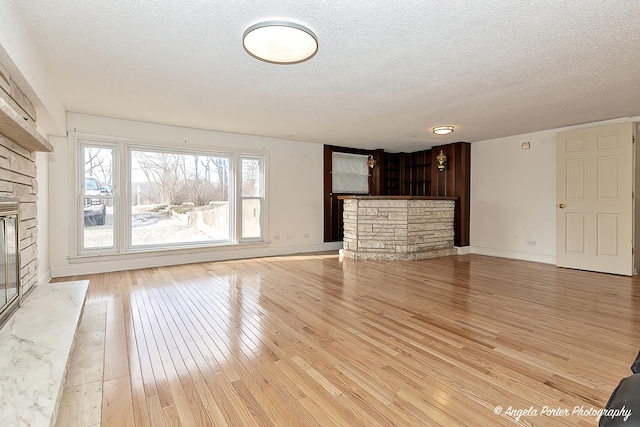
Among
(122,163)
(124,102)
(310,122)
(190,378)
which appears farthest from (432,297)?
(122,163)

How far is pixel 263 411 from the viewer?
162 cm

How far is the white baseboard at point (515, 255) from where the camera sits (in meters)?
5.71

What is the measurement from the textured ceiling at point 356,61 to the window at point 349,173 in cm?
244

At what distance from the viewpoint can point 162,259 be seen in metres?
5.42

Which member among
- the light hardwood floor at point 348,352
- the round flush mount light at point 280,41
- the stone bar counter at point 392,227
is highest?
the round flush mount light at point 280,41

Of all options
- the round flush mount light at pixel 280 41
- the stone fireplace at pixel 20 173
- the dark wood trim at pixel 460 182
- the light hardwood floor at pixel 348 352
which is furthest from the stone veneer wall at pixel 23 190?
the dark wood trim at pixel 460 182

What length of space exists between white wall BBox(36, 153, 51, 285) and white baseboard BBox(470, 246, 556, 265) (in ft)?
24.7

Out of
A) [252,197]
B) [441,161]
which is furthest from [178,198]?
[441,161]

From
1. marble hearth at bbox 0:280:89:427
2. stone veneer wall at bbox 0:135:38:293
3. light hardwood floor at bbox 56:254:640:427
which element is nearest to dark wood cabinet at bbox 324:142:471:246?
light hardwood floor at bbox 56:254:640:427

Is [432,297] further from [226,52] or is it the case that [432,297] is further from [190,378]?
[226,52]

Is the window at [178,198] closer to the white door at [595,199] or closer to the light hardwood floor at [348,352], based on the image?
the light hardwood floor at [348,352]

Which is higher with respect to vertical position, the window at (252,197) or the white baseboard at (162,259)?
the window at (252,197)

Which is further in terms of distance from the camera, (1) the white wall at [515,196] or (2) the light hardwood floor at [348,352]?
(1) the white wall at [515,196]

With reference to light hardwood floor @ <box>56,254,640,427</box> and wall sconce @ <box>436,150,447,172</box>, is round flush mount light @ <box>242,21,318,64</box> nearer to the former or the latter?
light hardwood floor @ <box>56,254,640,427</box>
